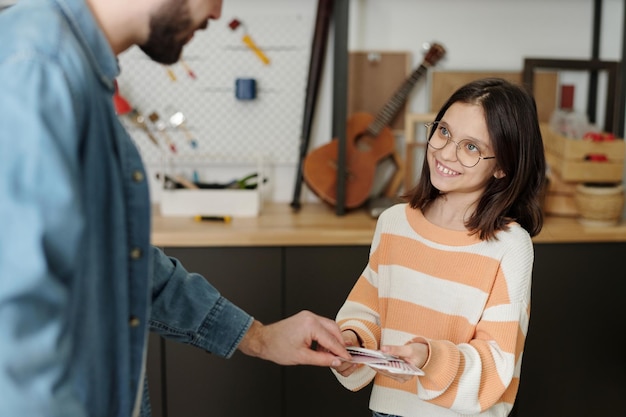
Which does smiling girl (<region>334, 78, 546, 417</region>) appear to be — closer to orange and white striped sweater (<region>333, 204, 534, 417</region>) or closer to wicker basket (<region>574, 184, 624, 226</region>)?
orange and white striped sweater (<region>333, 204, 534, 417</region>)

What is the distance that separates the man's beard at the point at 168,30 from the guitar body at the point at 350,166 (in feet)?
5.23

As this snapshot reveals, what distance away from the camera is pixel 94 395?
92 cm

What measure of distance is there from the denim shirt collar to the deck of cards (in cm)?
66

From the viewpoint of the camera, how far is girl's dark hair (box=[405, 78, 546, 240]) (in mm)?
1438

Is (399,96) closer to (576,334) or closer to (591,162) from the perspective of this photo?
(591,162)

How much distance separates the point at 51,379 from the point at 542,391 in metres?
2.07

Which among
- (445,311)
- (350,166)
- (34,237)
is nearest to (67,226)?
(34,237)

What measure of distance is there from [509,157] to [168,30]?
76 cm

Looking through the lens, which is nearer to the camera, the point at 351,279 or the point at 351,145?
the point at 351,279

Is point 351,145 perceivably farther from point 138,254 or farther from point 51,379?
point 51,379

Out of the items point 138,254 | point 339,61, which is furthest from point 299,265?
point 138,254

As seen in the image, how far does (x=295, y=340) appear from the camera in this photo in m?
1.45

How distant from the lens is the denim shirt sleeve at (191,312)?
52.5 inches

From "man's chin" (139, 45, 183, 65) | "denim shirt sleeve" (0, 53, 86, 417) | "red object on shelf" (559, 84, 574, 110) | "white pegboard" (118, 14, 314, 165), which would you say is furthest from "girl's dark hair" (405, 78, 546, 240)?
"red object on shelf" (559, 84, 574, 110)
